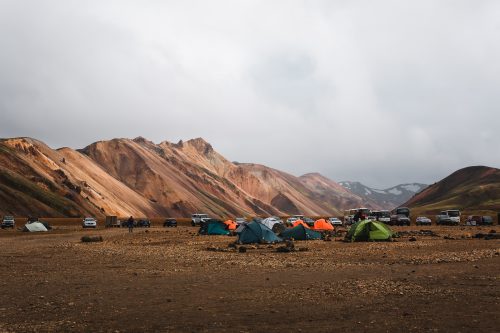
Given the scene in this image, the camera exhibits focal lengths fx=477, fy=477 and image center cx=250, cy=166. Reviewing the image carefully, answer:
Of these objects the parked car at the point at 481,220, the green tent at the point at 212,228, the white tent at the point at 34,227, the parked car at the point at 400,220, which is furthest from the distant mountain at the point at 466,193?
the white tent at the point at 34,227

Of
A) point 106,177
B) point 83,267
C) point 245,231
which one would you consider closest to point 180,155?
point 106,177

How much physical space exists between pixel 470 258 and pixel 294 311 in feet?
46.5

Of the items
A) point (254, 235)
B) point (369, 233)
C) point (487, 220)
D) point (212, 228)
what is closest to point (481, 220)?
point (487, 220)

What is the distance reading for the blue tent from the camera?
35.9 m

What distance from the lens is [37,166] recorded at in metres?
114

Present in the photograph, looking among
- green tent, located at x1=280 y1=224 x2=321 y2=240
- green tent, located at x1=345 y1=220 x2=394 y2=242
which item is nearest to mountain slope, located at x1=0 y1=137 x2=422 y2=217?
green tent, located at x1=280 y1=224 x2=321 y2=240

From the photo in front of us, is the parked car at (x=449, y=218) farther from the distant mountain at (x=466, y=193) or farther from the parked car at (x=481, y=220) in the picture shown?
the distant mountain at (x=466, y=193)

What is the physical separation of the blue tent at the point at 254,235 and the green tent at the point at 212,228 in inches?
617

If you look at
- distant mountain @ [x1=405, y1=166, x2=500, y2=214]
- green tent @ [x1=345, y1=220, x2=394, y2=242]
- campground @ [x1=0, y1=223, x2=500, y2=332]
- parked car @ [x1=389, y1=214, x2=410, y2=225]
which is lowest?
campground @ [x1=0, y1=223, x2=500, y2=332]

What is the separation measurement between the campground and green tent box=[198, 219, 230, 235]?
92.2 feet

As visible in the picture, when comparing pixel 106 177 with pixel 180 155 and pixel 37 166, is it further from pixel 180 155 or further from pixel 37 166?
pixel 180 155

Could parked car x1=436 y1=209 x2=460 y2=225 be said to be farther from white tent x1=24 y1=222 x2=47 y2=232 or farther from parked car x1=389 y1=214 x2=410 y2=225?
white tent x1=24 y1=222 x2=47 y2=232

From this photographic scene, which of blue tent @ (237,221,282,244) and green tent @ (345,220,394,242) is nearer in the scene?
green tent @ (345,220,394,242)

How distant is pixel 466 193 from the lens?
150875 millimetres
